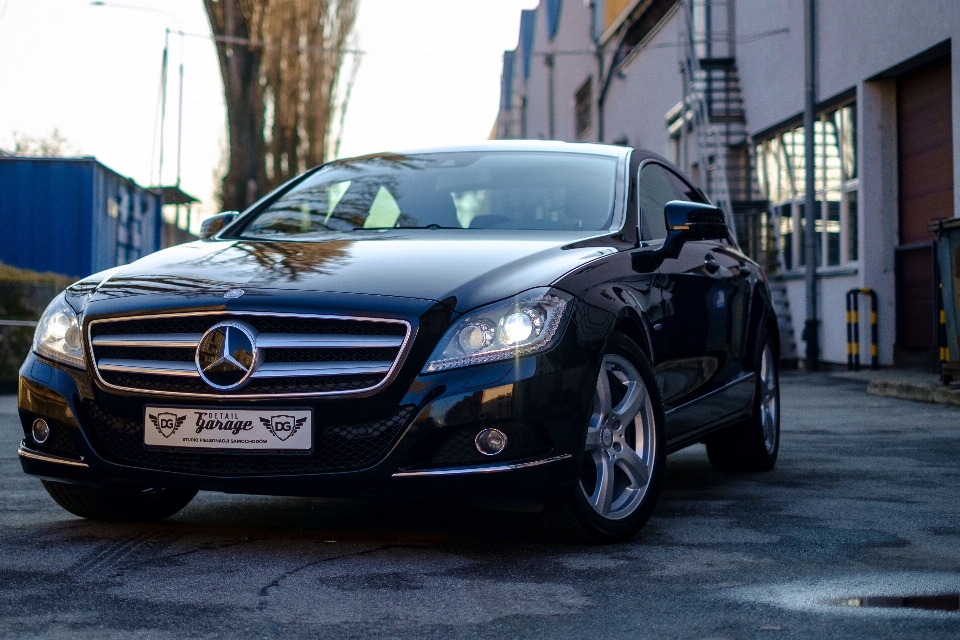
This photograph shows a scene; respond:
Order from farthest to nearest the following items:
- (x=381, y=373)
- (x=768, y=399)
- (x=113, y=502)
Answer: (x=768, y=399) < (x=113, y=502) < (x=381, y=373)

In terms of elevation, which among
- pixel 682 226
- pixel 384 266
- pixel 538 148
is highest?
pixel 538 148

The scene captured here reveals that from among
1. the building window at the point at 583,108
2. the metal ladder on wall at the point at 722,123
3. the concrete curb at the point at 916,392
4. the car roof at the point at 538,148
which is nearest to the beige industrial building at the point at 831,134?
the metal ladder on wall at the point at 722,123

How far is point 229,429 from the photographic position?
4277 mm

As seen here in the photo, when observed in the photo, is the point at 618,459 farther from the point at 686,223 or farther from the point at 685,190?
the point at 685,190

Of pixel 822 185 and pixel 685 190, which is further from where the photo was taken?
pixel 822 185

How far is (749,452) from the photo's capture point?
269 inches

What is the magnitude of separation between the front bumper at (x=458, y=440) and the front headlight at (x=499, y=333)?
0.03 m

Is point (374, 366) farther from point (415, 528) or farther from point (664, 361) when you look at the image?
point (664, 361)

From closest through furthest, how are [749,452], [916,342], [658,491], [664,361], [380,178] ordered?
[658,491]
[664,361]
[380,178]
[749,452]
[916,342]

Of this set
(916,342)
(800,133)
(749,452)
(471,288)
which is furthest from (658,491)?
(800,133)

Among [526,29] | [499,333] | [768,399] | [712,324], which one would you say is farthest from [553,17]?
[499,333]

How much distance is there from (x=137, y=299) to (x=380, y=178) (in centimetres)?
171

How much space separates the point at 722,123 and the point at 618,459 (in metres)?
18.4

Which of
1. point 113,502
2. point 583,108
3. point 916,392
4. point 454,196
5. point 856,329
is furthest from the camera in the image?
point 583,108
